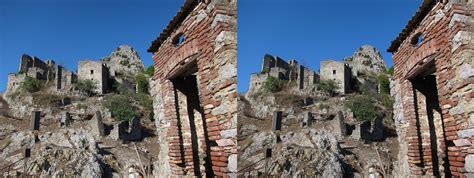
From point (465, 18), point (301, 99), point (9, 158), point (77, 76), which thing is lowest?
point (9, 158)

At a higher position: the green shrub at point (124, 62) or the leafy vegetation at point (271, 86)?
the green shrub at point (124, 62)

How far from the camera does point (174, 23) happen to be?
23.6ft

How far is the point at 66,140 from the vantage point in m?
18.6

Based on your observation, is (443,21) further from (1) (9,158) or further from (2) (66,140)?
(1) (9,158)

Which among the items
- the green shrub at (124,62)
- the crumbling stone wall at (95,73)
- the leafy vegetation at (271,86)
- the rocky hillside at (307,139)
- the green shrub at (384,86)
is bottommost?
the rocky hillside at (307,139)

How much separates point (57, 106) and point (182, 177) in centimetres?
3171

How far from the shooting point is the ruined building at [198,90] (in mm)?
5324

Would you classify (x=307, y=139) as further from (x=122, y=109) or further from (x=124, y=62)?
(x=124, y=62)

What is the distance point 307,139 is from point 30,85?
→ 40084mm

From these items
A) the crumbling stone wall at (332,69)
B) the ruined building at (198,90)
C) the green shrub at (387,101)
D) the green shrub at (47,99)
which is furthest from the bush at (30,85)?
the green shrub at (387,101)

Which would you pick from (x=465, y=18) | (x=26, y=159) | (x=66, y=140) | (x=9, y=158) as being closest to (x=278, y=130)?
(x=465, y=18)

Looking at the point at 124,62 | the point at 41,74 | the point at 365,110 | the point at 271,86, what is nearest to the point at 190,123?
the point at 271,86

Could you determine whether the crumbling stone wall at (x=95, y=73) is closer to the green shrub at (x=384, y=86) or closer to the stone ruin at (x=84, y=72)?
the stone ruin at (x=84, y=72)

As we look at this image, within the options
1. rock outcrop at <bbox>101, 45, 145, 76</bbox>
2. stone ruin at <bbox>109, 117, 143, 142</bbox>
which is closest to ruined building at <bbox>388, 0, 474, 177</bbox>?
stone ruin at <bbox>109, 117, 143, 142</bbox>
